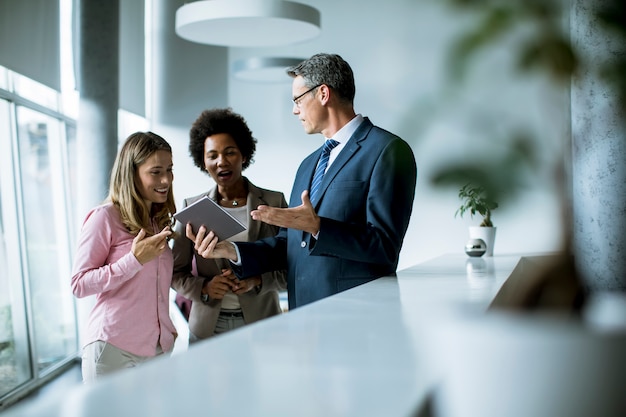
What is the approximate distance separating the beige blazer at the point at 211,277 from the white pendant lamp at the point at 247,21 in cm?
303

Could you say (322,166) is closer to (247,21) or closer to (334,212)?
(334,212)

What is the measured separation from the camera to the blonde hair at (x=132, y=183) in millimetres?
3328

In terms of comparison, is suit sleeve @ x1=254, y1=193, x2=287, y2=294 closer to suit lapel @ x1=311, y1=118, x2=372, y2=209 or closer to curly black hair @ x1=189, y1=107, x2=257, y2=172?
suit lapel @ x1=311, y1=118, x2=372, y2=209

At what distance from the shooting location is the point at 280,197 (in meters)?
4.02

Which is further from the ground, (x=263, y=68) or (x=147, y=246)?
(x=263, y=68)

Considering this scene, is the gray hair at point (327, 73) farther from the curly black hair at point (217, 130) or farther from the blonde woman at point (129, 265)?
the curly black hair at point (217, 130)

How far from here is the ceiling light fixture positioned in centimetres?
849

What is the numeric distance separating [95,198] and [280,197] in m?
4.11

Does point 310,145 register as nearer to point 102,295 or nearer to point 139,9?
point 139,9

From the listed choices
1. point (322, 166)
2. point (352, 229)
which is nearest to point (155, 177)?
point (322, 166)

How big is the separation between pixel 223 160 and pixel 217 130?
0.81ft

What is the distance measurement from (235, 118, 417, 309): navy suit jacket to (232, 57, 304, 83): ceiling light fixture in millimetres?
5324

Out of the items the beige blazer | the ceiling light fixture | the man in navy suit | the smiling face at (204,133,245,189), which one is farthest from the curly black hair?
the ceiling light fixture

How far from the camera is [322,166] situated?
3.36 m
